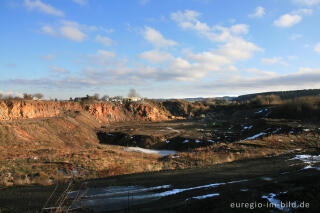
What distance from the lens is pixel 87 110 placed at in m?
65.8

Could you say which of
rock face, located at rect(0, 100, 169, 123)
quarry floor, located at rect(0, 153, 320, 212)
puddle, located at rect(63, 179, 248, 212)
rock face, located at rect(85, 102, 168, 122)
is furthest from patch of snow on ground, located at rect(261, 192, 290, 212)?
rock face, located at rect(85, 102, 168, 122)

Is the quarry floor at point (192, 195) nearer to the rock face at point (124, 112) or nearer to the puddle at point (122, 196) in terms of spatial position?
the puddle at point (122, 196)

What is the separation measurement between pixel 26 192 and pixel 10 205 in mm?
1582

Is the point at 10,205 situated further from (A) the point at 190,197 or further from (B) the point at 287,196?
(B) the point at 287,196

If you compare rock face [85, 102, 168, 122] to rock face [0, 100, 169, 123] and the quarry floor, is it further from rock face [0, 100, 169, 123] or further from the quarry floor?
the quarry floor

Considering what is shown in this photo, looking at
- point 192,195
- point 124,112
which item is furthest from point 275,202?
point 124,112

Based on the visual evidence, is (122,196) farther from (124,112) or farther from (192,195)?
(124,112)

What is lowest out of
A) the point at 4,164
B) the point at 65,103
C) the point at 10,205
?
the point at 4,164

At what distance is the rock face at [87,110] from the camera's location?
4250 cm

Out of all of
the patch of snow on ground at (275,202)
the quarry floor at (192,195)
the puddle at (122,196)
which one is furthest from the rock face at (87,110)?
the patch of snow on ground at (275,202)

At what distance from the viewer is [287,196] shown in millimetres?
6309

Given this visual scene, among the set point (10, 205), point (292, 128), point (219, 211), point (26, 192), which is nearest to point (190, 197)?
point (219, 211)

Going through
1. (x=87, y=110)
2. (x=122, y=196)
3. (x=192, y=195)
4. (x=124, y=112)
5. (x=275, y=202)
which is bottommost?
(x=122, y=196)

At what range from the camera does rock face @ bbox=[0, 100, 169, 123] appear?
42500mm
